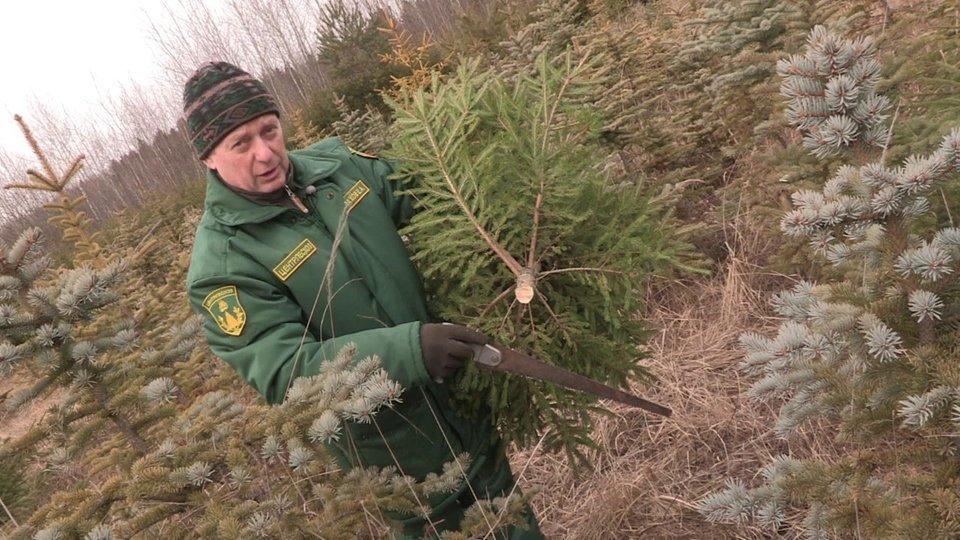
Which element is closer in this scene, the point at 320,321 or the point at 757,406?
the point at 320,321

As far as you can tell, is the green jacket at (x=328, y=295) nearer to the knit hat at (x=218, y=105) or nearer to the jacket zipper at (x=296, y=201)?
the jacket zipper at (x=296, y=201)

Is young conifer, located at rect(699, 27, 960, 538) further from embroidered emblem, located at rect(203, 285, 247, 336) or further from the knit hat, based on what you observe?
the knit hat

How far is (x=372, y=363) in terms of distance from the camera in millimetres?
1553

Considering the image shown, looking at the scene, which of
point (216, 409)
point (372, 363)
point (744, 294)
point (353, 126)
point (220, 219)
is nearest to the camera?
point (372, 363)

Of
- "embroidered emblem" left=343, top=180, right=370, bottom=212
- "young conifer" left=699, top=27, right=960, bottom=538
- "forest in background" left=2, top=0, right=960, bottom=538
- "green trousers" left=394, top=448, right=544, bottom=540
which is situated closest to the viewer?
"young conifer" left=699, top=27, right=960, bottom=538

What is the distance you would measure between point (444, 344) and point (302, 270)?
1.75 feet

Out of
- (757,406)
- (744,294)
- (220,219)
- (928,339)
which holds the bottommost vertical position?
(757,406)

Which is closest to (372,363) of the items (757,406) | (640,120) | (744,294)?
(757,406)

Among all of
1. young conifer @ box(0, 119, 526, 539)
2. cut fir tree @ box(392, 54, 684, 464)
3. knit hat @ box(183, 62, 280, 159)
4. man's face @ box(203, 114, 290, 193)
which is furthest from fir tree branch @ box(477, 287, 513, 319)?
knit hat @ box(183, 62, 280, 159)

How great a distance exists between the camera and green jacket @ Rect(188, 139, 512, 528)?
1.79 metres

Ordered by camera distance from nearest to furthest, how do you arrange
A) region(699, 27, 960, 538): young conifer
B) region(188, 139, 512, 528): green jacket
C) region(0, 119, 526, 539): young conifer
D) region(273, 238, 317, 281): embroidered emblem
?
1. region(699, 27, 960, 538): young conifer
2. region(0, 119, 526, 539): young conifer
3. region(188, 139, 512, 528): green jacket
4. region(273, 238, 317, 281): embroidered emblem

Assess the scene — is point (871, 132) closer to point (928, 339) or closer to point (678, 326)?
point (928, 339)

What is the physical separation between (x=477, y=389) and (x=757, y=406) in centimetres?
187

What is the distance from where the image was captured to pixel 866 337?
1353 millimetres
